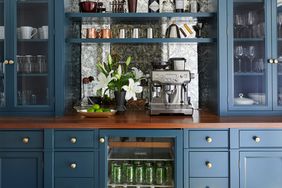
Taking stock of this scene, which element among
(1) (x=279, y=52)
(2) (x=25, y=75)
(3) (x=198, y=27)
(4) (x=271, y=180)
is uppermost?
(3) (x=198, y=27)

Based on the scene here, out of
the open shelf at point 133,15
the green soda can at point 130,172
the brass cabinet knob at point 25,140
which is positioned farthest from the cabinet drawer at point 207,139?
the brass cabinet knob at point 25,140

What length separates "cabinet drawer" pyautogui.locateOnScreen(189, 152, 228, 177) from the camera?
223 cm

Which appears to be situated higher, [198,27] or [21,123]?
[198,27]

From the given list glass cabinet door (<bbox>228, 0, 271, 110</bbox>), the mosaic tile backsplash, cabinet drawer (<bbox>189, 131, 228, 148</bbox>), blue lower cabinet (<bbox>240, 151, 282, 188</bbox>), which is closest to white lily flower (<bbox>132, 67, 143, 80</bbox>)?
the mosaic tile backsplash

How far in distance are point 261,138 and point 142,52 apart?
1.35 meters

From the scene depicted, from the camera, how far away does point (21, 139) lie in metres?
2.25

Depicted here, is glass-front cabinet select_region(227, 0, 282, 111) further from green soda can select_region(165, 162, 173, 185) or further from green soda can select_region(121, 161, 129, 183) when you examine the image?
green soda can select_region(121, 161, 129, 183)

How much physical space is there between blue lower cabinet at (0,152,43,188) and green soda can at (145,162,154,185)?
723mm

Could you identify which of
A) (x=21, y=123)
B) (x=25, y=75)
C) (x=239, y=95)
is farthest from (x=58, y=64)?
(x=239, y=95)

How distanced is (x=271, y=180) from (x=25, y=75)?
1972mm

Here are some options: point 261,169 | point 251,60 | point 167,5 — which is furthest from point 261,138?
point 167,5

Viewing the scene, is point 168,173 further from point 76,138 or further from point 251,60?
point 251,60

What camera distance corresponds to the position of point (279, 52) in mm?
2570

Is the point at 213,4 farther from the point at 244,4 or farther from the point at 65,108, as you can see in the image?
the point at 65,108
